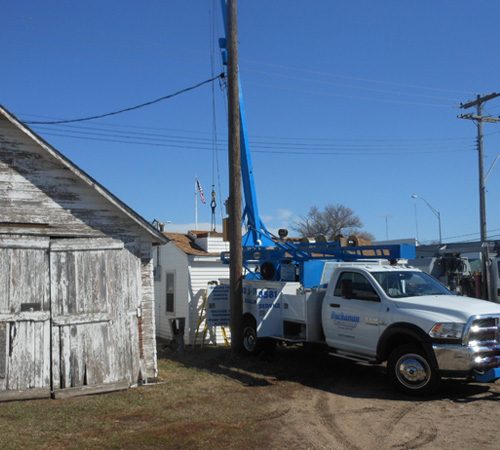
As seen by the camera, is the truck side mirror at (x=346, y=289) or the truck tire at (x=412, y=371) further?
the truck side mirror at (x=346, y=289)

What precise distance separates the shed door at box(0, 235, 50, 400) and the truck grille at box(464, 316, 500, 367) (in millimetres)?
6360

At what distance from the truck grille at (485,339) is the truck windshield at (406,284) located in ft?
4.78

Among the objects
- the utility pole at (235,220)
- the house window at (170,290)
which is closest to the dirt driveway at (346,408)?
the utility pole at (235,220)

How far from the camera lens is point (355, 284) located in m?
11.1

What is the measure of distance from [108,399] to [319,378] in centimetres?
399

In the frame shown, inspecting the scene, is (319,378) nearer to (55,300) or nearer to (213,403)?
(213,403)

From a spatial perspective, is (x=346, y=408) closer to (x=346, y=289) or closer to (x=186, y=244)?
(x=346, y=289)

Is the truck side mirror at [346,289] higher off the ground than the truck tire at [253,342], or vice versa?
the truck side mirror at [346,289]

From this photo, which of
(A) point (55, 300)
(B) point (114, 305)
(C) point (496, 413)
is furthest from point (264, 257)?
(C) point (496, 413)

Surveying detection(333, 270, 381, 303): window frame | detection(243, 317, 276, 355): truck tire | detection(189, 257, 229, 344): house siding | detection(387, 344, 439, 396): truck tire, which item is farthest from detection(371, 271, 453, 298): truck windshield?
detection(189, 257, 229, 344): house siding

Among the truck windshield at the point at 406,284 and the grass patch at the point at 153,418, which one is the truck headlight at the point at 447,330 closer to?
the truck windshield at the point at 406,284

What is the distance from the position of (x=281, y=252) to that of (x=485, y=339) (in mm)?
5081

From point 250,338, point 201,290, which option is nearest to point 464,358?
point 250,338

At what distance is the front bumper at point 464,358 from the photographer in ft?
29.6
